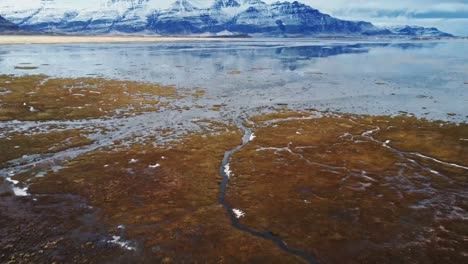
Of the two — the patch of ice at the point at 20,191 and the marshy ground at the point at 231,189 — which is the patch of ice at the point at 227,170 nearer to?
the marshy ground at the point at 231,189

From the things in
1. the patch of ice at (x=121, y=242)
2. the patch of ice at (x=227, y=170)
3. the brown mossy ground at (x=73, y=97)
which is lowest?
the brown mossy ground at (x=73, y=97)

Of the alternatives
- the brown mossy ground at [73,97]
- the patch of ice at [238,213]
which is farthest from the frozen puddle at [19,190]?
the brown mossy ground at [73,97]

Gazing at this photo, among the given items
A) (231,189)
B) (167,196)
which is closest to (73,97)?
(167,196)

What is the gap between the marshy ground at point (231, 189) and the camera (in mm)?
19859

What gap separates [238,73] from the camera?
96.0 metres

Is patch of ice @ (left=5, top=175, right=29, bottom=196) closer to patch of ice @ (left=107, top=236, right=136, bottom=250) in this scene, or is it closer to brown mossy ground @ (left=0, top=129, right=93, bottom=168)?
brown mossy ground @ (left=0, top=129, right=93, bottom=168)

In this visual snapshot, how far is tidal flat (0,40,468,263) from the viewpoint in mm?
20016

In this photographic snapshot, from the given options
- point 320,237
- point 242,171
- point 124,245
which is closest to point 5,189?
point 124,245

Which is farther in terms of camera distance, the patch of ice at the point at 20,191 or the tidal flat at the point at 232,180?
the patch of ice at the point at 20,191

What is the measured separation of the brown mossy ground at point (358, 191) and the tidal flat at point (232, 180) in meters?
A: 0.12

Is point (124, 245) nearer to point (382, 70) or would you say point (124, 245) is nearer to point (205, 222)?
point (205, 222)

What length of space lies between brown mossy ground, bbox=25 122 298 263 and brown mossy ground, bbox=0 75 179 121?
18.9 meters

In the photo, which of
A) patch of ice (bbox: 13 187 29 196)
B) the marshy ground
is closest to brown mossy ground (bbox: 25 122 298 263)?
the marshy ground

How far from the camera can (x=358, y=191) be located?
88.5 feet
